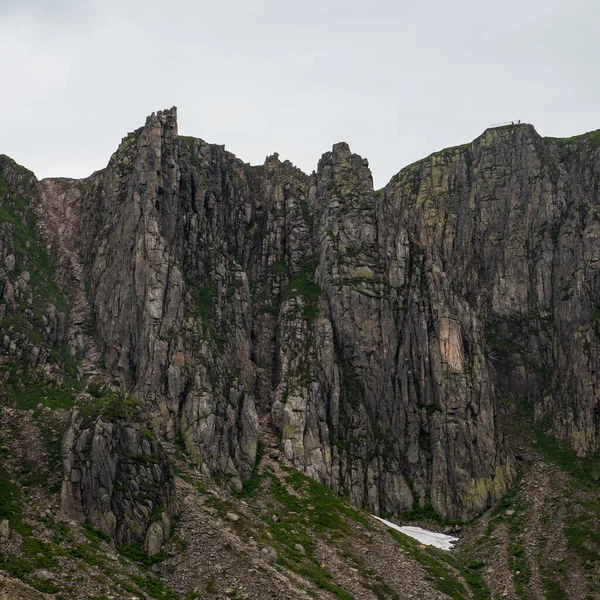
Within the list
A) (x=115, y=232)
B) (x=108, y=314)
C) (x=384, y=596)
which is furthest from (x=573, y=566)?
(x=115, y=232)

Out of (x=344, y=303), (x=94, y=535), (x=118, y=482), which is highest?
(x=344, y=303)

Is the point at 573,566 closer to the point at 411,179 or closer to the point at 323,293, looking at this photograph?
the point at 323,293

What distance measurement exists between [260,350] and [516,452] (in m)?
61.2

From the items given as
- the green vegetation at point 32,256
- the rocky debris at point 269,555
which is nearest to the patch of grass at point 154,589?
the rocky debris at point 269,555

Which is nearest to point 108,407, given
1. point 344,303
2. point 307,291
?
point 344,303

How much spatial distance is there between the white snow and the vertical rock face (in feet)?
25.3

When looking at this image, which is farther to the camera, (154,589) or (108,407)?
(108,407)

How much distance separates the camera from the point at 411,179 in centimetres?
19862

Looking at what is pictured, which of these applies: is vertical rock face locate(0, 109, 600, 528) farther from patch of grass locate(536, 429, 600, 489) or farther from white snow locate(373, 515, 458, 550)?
white snow locate(373, 515, 458, 550)

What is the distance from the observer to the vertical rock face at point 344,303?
5246 inches

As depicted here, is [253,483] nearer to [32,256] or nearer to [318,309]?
[318,309]

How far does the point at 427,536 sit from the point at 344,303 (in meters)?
54.9

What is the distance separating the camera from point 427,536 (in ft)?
399

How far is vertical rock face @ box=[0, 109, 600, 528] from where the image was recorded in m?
133
